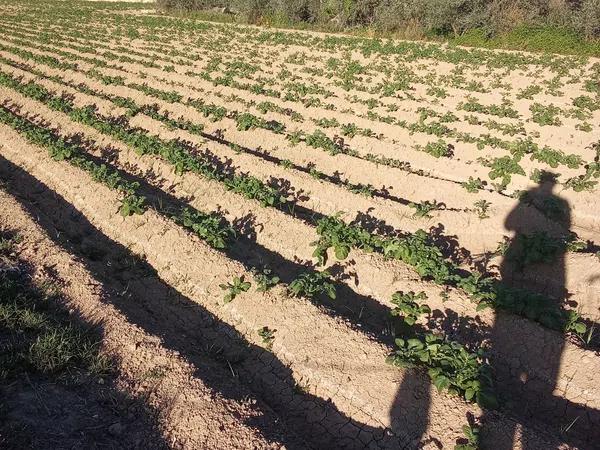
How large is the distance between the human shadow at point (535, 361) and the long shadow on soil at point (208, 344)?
132 cm

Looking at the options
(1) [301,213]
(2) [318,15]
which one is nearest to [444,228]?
(1) [301,213]

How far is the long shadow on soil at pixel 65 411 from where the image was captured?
432cm

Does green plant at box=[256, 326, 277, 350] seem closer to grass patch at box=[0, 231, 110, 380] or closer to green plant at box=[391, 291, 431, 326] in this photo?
green plant at box=[391, 291, 431, 326]

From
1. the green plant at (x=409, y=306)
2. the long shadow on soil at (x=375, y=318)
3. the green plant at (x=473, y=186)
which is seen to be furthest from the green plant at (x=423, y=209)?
the green plant at (x=409, y=306)

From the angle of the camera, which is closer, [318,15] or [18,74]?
[18,74]

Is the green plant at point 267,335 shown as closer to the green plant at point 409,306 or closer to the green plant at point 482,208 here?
the green plant at point 409,306

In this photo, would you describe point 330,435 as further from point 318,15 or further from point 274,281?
point 318,15

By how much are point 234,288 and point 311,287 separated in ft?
3.53

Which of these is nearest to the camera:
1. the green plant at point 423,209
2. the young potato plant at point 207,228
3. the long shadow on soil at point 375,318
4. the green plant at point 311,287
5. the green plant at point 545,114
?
the long shadow on soil at point 375,318

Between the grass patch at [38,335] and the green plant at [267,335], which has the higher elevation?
the grass patch at [38,335]

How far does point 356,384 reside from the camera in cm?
520

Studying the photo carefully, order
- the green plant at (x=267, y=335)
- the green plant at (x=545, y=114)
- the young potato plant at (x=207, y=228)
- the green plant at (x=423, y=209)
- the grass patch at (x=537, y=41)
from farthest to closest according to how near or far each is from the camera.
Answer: the grass patch at (x=537, y=41), the green plant at (x=545, y=114), the green plant at (x=423, y=209), the young potato plant at (x=207, y=228), the green plant at (x=267, y=335)

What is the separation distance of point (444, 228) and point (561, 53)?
18495 millimetres

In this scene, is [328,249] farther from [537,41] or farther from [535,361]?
[537,41]
